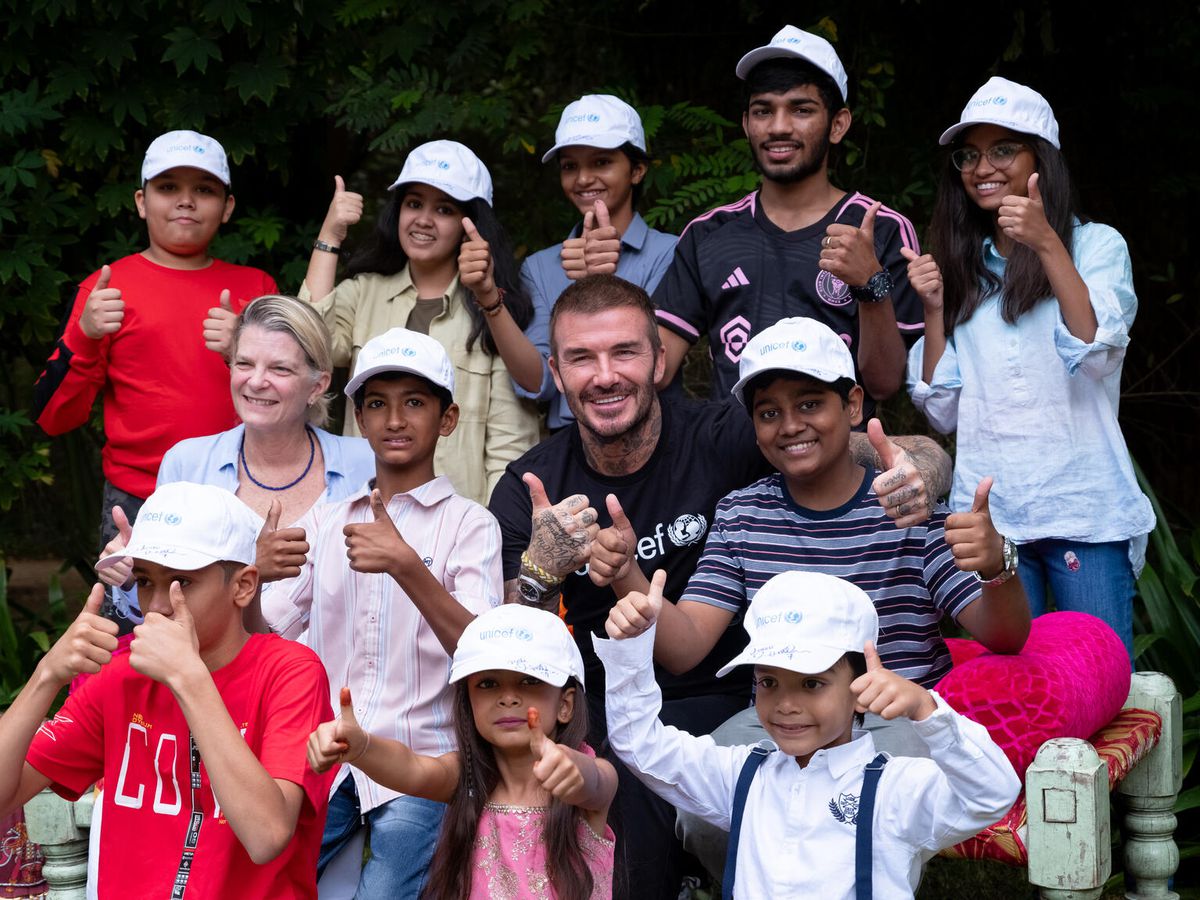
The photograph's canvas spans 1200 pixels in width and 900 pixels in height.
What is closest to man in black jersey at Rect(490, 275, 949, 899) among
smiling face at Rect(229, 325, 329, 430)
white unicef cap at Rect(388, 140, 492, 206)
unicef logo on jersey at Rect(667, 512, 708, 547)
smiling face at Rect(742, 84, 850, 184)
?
unicef logo on jersey at Rect(667, 512, 708, 547)

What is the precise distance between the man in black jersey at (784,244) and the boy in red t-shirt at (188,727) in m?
1.71

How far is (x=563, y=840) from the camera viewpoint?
319 cm

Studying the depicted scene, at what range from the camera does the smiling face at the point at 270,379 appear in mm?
4258

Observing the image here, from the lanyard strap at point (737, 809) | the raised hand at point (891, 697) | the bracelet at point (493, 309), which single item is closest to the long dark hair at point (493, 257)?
the bracelet at point (493, 309)

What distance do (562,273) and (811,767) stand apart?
2389mm

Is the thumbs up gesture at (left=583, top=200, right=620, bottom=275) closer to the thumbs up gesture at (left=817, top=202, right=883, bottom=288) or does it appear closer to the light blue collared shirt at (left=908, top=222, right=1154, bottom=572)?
the thumbs up gesture at (left=817, top=202, right=883, bottom=288)

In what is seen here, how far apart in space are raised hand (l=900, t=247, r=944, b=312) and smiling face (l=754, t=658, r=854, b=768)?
1460 mm

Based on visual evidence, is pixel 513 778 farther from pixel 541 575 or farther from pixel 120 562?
pixel 120 562

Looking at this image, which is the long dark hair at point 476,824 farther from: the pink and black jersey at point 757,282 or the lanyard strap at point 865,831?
the pink and black jersey at point 757,282

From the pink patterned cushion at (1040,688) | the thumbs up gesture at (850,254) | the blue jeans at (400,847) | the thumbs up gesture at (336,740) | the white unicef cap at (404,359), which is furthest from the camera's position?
the thumbs up gesture at (850,254)

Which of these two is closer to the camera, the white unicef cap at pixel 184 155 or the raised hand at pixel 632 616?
the raised hand at pixel 632 616

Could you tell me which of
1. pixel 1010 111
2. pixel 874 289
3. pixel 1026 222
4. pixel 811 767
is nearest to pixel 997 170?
pixel 1010 111

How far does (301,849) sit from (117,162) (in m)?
3.74

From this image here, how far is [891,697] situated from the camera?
272cm
